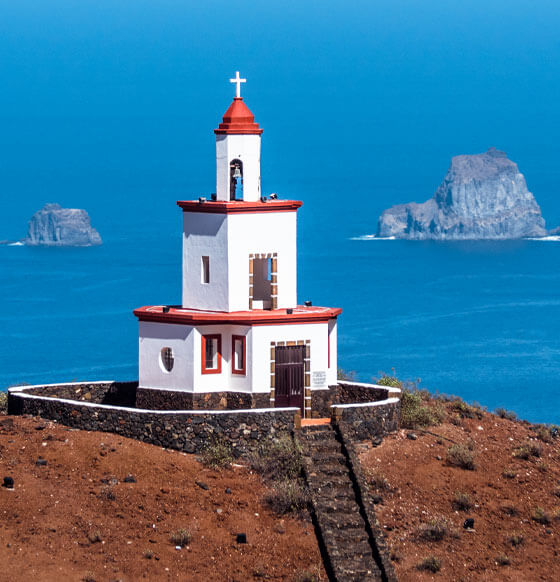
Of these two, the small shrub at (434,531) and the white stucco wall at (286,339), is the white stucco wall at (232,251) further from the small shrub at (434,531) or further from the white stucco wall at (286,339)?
the small shrub at (434,531)

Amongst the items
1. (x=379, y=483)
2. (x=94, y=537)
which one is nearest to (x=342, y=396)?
(x=379, y=483)

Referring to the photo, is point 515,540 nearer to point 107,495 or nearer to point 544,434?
point 544,434

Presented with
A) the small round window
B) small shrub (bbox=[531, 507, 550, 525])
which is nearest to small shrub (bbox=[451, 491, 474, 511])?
small shrub (bbox=[531, 507, 550, 525])

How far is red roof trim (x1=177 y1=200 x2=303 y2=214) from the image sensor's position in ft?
136

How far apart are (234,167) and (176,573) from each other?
1329 cm

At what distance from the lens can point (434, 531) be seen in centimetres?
3559

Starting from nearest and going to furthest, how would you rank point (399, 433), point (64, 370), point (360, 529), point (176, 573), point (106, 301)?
point (176, 573), point (360, 529), point (399, 433), point (64, 370), point (106, 301)

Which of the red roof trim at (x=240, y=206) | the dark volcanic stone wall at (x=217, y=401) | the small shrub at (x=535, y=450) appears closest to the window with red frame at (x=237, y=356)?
the dark volcanic stone wall at (x=217, y=401)

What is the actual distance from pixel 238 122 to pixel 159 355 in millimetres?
6565

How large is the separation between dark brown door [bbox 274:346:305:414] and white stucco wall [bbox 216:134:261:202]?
14.0ft

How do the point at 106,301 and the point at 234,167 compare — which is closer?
the point at 234,167

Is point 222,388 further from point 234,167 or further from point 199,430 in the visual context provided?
point 234,167

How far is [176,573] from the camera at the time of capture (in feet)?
108

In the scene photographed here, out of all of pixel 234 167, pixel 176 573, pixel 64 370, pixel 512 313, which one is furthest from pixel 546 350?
pixel 176 573
